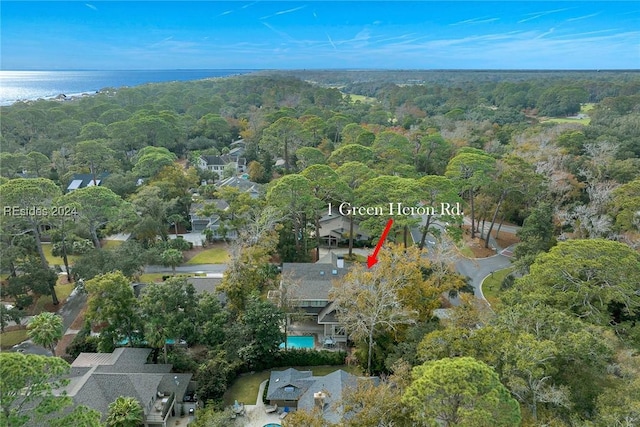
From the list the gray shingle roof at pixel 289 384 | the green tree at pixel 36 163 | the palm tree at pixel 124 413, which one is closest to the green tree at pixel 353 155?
the gray shingle roof at pixel 289 384

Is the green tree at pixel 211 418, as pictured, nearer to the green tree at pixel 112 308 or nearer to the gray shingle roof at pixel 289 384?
the gray shingle roof at pixel 289 384

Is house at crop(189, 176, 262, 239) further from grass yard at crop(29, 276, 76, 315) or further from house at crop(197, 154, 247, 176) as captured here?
house at crop(197, 154, 247, 176)

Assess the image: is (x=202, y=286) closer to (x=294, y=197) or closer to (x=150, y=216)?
(x=294, y=197)

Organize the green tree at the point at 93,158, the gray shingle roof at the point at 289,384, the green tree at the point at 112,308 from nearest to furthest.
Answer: the gray shingle roof at the point at 289,384 → the green tree at the point at 112,308 → the green tree at the point at 93,158

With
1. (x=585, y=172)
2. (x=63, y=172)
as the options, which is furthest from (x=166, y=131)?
(x=585, y=172)

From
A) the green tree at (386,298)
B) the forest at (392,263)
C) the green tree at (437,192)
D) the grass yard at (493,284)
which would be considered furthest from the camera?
the green tree at (437,192)

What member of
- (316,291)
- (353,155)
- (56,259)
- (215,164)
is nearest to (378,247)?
(316,291)
